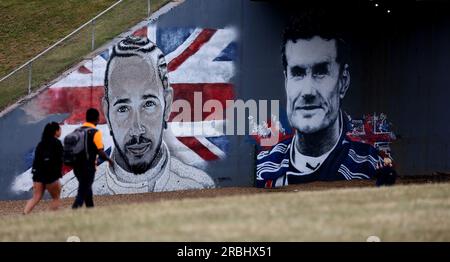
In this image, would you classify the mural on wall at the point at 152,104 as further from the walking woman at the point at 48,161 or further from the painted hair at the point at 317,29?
the walking woman at the point at 48,161

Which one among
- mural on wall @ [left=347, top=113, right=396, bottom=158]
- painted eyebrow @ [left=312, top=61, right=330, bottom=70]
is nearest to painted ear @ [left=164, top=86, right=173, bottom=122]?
painted eyebrow @ [left=312, top=61, right=330, bottom=70]

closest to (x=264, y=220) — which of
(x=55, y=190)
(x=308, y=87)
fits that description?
(x=55, y=190)

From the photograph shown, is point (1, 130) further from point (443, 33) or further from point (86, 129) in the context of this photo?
point (443, 33)

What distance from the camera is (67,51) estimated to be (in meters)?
26.5

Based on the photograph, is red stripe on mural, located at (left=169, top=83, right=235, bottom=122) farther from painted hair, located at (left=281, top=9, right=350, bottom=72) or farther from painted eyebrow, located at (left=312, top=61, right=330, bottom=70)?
painted eyebrow, located at (left=312, top=61, right=330, bottom=70)

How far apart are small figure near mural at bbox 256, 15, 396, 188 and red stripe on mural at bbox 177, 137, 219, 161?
4.75 ft

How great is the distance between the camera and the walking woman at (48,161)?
18.7 metres

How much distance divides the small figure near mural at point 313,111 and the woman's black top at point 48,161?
1027 cm

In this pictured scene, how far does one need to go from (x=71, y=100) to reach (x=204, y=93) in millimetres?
3654

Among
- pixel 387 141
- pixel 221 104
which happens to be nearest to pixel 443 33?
pixel 387 141

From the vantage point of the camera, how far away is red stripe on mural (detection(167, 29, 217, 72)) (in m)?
27.2

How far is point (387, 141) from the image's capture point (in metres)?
30.4

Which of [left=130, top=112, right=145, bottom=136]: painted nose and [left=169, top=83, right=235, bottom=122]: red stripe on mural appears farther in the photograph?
[left=169, top=83, right=235, bottom=122]: red stripe on mural

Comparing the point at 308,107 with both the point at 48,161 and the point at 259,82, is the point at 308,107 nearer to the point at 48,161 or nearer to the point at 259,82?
the point at 259,82
